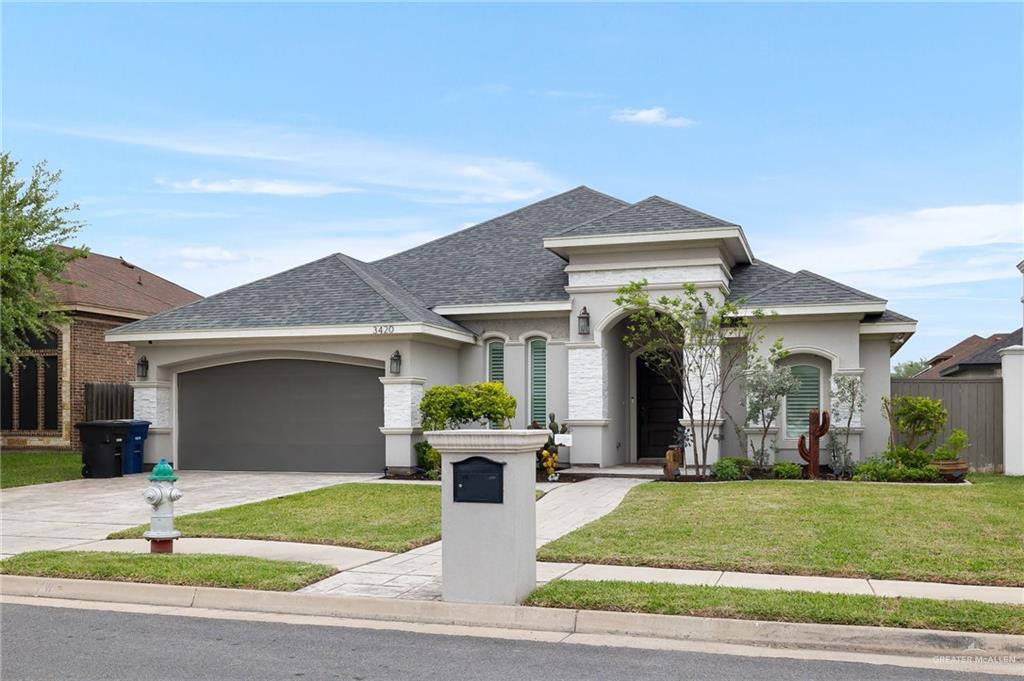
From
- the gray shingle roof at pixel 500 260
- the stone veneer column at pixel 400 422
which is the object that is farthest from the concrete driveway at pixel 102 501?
the gray shingle roof at pixel 500 260

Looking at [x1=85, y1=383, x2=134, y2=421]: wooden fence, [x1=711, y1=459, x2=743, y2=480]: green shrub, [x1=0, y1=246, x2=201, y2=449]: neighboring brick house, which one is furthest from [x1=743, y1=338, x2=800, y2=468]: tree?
[x1=0, y1=246, x2=201, y2=449]: neighboring brick house

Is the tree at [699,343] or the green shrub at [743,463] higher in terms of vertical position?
the tree at [699,343]

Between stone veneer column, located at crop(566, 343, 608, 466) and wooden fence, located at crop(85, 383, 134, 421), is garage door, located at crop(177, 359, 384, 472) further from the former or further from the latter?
wooden fence, located at crop(85, 383, 134, 421)

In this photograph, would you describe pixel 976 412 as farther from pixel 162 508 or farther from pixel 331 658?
pixel 331 658

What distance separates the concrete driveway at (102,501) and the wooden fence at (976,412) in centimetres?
1172

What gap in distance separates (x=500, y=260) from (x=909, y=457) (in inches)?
417

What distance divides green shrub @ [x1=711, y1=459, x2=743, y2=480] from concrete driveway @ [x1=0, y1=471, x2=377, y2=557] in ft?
22.4

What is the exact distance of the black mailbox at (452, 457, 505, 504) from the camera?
854cm

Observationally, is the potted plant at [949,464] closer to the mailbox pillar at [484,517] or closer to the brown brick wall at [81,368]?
the mailbox pillar at [484,517]

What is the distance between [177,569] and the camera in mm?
9766

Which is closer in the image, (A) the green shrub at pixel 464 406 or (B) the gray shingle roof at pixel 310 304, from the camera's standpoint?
(A) the green shrub at pixel 464 406

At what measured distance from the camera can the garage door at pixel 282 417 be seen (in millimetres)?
21094

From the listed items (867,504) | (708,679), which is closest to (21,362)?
(867,504)

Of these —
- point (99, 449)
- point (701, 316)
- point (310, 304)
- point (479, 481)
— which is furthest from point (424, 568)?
point (99, 449)
